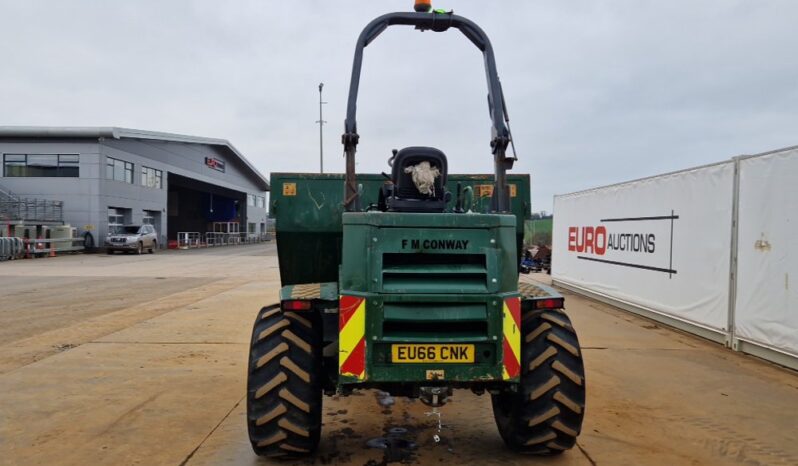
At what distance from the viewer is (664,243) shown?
10070mm

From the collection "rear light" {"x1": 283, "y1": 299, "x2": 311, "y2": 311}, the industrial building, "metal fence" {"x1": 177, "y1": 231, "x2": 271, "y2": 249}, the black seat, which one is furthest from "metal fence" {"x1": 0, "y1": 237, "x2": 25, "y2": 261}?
the black seat

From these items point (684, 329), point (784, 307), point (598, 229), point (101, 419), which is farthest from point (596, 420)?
point (598, 229)

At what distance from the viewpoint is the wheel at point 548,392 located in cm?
384

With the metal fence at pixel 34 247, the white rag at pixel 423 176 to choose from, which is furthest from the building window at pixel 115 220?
the white rag at pixel 423 176

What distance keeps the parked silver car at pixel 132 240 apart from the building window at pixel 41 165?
452 cm

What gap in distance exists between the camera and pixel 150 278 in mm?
17938

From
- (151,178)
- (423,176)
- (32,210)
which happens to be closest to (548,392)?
(423,176)

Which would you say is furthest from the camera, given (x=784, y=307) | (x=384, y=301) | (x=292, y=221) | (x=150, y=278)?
(x=150, y=278)

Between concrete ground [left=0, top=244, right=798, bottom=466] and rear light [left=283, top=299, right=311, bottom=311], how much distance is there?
116cm

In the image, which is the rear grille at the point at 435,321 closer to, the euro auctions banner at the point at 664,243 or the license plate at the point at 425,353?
the license plate at the point at 425,353

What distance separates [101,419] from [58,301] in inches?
346

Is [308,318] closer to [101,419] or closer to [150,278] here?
[101,419]

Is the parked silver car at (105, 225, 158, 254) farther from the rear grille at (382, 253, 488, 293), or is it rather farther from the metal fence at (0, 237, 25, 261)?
the rear grille at (382, 253, 488, 293)

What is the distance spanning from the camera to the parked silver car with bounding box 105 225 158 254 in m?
31.4
